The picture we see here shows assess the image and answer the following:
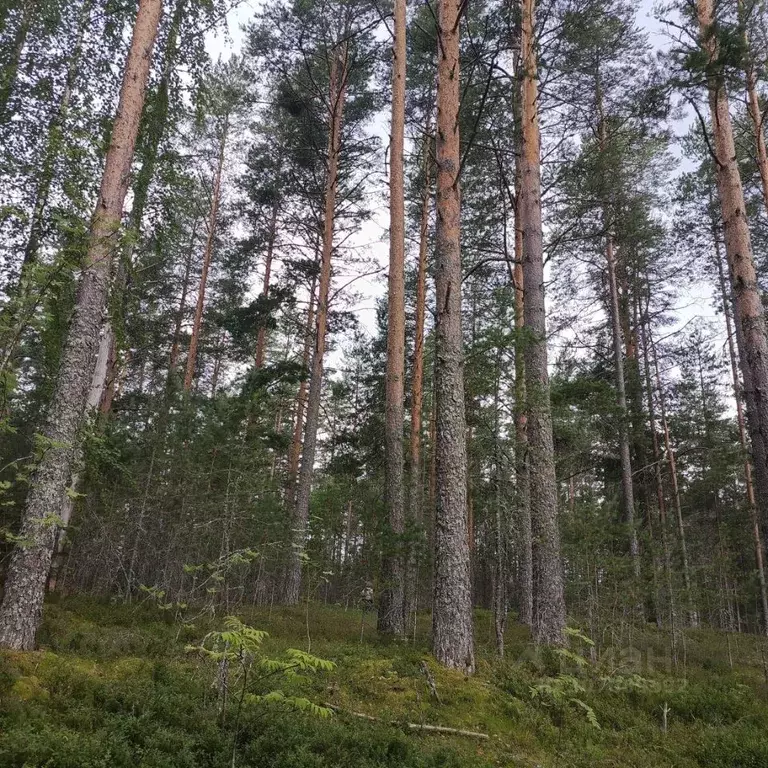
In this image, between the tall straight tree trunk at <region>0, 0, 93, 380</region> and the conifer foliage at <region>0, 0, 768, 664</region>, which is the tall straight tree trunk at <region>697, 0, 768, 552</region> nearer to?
the conifer foliage at <region>0, 0, 768, 664</region>

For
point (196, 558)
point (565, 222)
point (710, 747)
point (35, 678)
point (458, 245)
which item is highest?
point (565, 222)

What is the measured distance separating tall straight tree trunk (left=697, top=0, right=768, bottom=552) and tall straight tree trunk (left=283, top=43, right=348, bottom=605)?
886 cm

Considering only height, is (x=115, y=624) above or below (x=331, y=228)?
below

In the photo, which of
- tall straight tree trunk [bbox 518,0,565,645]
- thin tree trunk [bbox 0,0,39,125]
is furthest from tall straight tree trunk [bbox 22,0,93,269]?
tall straight tree trunk [bbox 518,0,565,645]

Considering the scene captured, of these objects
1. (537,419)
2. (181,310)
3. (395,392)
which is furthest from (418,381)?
(181,310)

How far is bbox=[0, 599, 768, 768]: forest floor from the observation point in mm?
3436

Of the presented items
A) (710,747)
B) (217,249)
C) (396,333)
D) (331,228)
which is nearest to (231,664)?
(710,747)

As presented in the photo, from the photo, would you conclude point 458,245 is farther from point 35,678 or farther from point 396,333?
point 35,678

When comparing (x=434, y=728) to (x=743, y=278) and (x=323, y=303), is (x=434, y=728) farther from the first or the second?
(x=323, y=303)

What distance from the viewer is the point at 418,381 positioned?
1391 centimetres

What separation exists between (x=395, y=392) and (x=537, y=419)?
9.69 feet

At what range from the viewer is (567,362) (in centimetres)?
1606

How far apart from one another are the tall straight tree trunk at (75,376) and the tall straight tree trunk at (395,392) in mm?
4969

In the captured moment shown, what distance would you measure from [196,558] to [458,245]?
9904 mm
